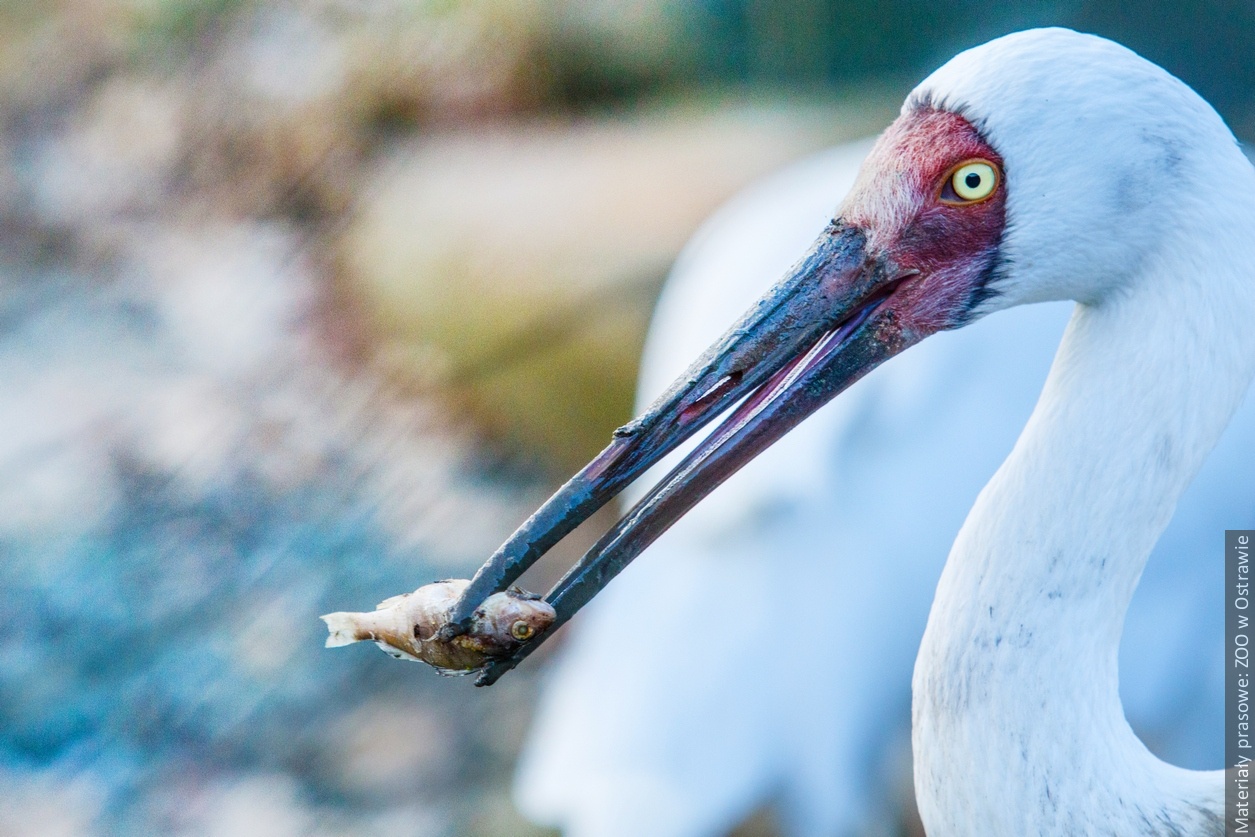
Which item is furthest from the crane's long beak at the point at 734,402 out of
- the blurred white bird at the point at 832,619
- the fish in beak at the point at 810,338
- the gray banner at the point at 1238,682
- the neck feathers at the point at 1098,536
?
the blurred white bird at the point at 832,619

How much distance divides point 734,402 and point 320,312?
1.59 m

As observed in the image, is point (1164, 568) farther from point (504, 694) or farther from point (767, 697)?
point (504, 694)

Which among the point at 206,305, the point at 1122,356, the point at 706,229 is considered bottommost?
the point at 1122,356

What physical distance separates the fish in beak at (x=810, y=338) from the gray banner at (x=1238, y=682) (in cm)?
36

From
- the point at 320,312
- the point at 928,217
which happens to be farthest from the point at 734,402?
the point at 320,312

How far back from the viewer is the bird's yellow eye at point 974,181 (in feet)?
2.46

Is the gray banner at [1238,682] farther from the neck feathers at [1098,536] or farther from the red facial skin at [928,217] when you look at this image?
the red facial skin at [928,217]

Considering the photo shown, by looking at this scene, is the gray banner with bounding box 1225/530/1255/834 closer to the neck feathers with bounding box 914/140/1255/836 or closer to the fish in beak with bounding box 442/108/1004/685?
the neck feathers with bounding box 914/140/1255/836

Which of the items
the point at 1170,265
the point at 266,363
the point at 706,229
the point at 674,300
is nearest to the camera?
the point at 1170,265

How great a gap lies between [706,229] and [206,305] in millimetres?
977

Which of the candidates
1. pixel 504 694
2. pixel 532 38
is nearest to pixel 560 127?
pixel 532 38

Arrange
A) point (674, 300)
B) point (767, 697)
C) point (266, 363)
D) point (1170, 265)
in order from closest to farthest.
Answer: point (1170, 265)
point (767, 697)
point (674, 300)
point (266, 363)

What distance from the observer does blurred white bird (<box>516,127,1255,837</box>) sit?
1.34m

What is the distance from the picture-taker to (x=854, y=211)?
79 cm
